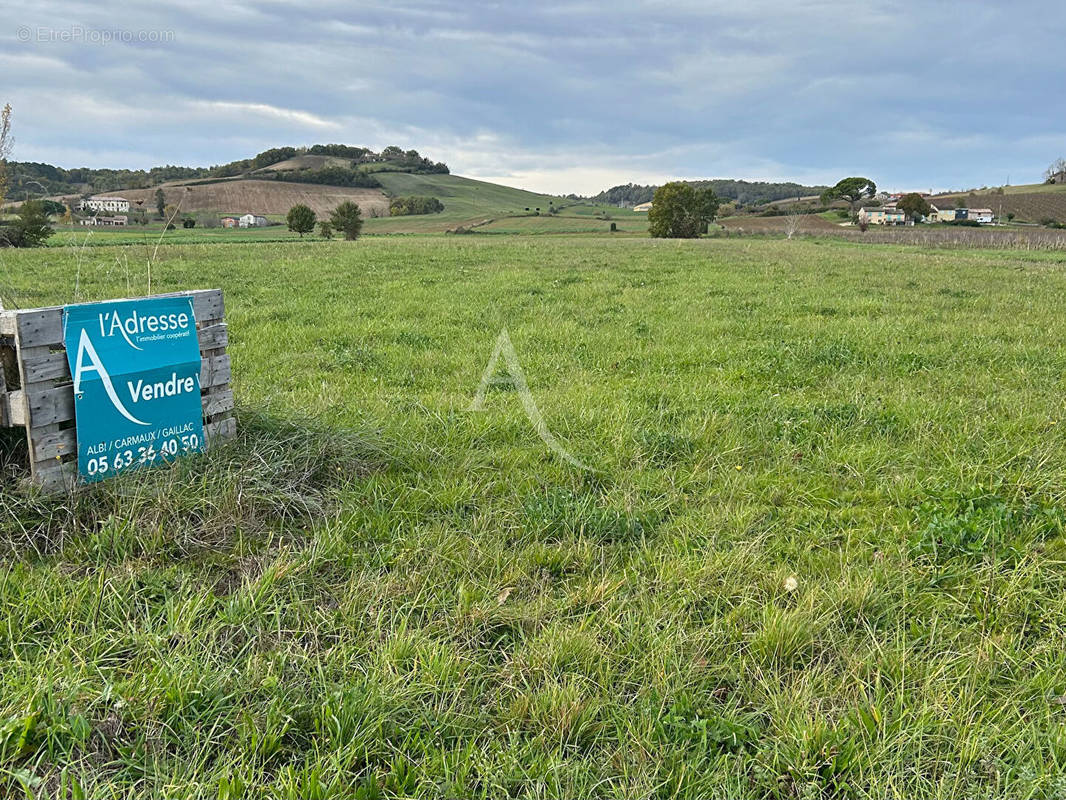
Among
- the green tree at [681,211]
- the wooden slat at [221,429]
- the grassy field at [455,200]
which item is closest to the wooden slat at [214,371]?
the wooden slat at [221,429]

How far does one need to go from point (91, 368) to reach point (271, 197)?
107507 millimetres

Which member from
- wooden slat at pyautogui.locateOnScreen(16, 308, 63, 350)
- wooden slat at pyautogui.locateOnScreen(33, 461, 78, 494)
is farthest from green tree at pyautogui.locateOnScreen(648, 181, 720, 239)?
wooden slat at pyautogui.locateOnScreen(33, 461, 78, 494)

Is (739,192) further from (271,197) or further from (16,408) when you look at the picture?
(16,408)

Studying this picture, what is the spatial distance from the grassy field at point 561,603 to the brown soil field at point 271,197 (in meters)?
84.7

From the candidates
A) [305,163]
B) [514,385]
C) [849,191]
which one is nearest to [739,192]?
[849,191]

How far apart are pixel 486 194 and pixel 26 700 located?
547 ft

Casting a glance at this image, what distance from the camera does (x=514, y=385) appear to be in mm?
8023

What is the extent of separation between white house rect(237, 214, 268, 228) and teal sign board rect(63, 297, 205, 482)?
84.1 meters

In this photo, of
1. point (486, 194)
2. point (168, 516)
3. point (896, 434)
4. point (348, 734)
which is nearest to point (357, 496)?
point (168, 516)

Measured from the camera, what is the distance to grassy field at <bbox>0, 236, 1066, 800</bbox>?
8.32 ft

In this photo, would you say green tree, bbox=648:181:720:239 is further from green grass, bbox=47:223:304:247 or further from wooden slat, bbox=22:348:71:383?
wooden slat, bbox=22:348:71:383

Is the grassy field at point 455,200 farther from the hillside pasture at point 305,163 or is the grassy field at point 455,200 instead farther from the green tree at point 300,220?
the green tree at point 300,220

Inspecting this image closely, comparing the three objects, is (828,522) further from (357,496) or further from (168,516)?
(168,516)

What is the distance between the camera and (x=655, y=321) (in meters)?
12.1
